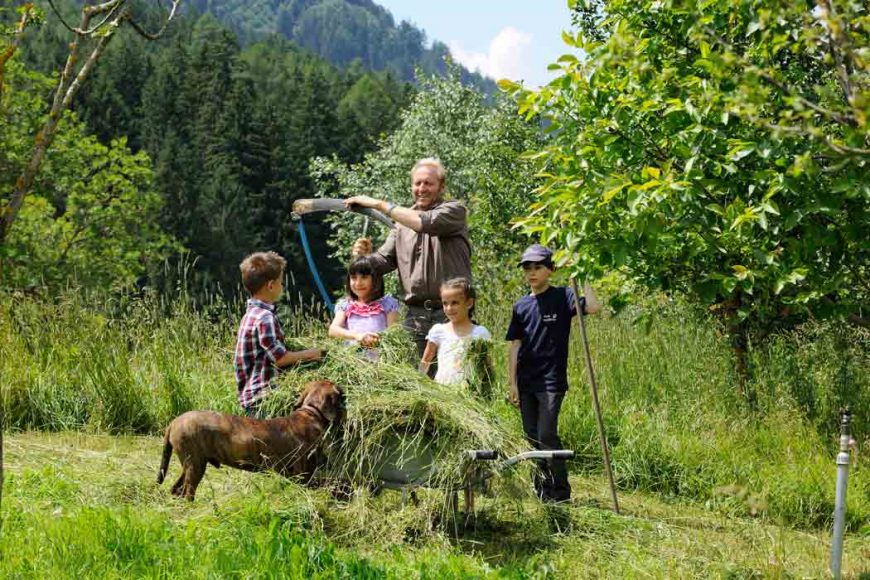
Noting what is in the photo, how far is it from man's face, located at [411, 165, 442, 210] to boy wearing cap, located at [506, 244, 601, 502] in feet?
1.98

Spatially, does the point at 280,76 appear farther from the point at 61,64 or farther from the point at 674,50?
the point at 674,50

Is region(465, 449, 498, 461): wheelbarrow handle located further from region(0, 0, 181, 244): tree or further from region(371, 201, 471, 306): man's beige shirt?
region(0, 0, 181, 244): tree

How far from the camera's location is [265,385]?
496 cm

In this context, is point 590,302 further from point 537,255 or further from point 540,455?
point 540,455

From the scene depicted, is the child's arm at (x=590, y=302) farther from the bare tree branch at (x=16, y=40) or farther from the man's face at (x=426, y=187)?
the bare tree branch at (x=16, y=40)

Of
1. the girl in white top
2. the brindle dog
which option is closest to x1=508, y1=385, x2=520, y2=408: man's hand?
the girl in white top

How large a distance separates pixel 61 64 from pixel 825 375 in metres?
58.3

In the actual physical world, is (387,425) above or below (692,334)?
below

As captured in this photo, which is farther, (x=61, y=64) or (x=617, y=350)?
(x=61, y=64)

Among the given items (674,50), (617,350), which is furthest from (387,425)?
(617,350)

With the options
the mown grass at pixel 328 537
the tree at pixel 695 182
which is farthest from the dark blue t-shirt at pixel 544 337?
the mown grass at pixel 328 537

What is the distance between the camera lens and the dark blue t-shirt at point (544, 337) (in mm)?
5484

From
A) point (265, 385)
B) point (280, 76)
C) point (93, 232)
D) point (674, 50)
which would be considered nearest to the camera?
point (265, 385)

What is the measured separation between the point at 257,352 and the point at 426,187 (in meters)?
1.31
